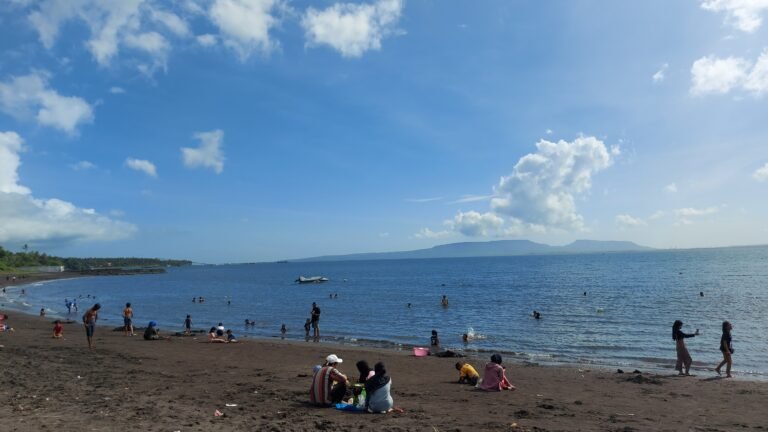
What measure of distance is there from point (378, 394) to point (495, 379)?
4.51 metres

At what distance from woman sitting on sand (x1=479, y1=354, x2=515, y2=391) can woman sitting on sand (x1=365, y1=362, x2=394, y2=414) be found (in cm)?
414

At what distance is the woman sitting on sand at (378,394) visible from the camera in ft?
34.9

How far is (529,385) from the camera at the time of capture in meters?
15.1

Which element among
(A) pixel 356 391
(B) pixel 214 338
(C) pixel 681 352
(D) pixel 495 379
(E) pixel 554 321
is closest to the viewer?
(A) pixel 356 391

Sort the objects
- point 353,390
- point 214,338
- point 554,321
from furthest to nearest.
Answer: point 554,321, point 214,338, point 353,390

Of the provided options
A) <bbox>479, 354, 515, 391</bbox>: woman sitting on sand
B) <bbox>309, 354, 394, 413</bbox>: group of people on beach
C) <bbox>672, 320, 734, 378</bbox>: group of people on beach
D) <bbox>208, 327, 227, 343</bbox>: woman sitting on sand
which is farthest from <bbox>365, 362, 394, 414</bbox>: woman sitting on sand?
<bbox>208, 327, 227, 343</bbox>: woman sitting on sand

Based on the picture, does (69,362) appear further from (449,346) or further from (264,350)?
(449,346)

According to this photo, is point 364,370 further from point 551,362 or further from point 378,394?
point 551,362

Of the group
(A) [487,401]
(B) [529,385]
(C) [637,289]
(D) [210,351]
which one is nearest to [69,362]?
(D) [210,351]

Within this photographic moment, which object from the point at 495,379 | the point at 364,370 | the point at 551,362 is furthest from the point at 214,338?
the point at 495,379

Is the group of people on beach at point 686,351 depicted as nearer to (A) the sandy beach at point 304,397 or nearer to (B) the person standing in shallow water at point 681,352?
(B) the person standing in shallow water at point 681,352

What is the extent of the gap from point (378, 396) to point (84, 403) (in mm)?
6394

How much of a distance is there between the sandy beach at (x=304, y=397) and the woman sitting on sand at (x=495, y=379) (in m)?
0.36

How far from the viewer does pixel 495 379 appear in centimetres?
1374
